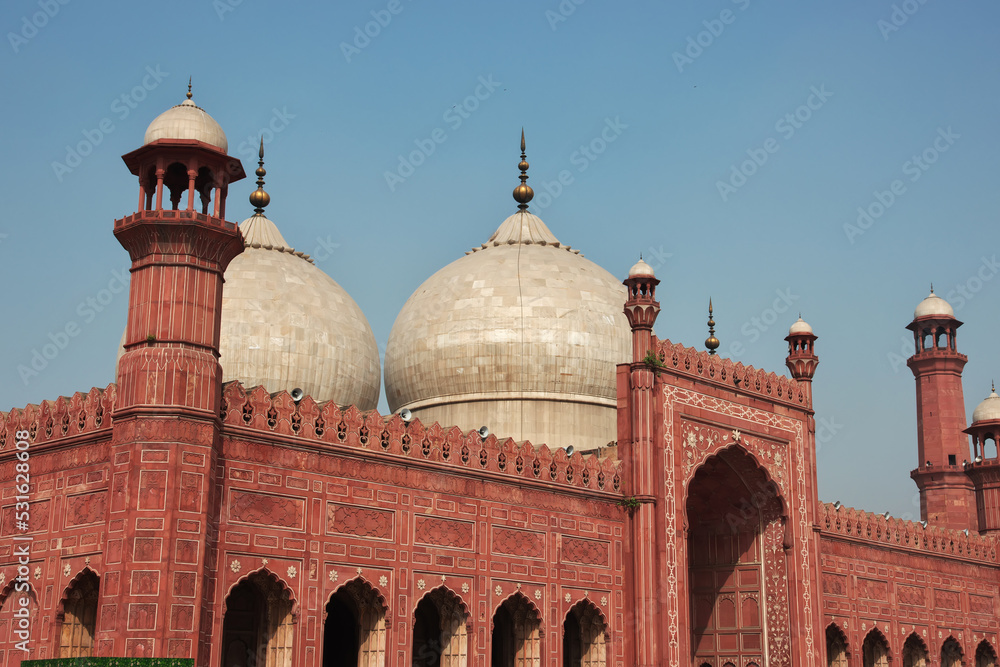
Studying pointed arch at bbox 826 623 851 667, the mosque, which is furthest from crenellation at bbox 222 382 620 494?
pointed arch at bbox 826 623 851 667

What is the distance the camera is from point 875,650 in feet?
72.0

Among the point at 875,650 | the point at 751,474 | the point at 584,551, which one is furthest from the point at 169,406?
the point at 875,650

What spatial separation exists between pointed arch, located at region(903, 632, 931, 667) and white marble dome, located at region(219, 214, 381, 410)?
10978 mm

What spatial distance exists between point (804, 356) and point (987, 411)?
6561 mm

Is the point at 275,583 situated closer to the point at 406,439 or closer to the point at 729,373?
the point at 406,439

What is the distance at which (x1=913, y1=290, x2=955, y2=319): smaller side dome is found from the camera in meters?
27.4

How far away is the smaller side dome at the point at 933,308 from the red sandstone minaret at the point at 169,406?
61.4ft

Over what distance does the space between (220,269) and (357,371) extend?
7.53 meters

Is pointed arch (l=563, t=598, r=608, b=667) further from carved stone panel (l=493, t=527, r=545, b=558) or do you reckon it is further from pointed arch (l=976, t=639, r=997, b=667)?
pointed arch (l=976, t=639, r=997, b=667)

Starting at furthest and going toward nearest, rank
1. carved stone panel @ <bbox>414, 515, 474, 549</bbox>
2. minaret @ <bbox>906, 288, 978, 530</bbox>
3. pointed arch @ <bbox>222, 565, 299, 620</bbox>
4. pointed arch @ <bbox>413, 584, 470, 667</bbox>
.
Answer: minaret @ <bbox>906, 288, 978, 530</bbox>, pointed arch @ <bbox>413, 584, 470, 667</bbox>, carved stone panel @ <bbox>414, 515, 474, 549</bbox>, pointed arch @ <bbox>222, 565, 299, 620</bbox>

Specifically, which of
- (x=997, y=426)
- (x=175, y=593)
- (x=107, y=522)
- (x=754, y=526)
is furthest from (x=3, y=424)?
(x=997, y=426)

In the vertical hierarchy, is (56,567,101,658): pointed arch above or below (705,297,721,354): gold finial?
below

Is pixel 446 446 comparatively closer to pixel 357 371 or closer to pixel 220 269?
pixel 220 269

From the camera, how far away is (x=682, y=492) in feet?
57.7
